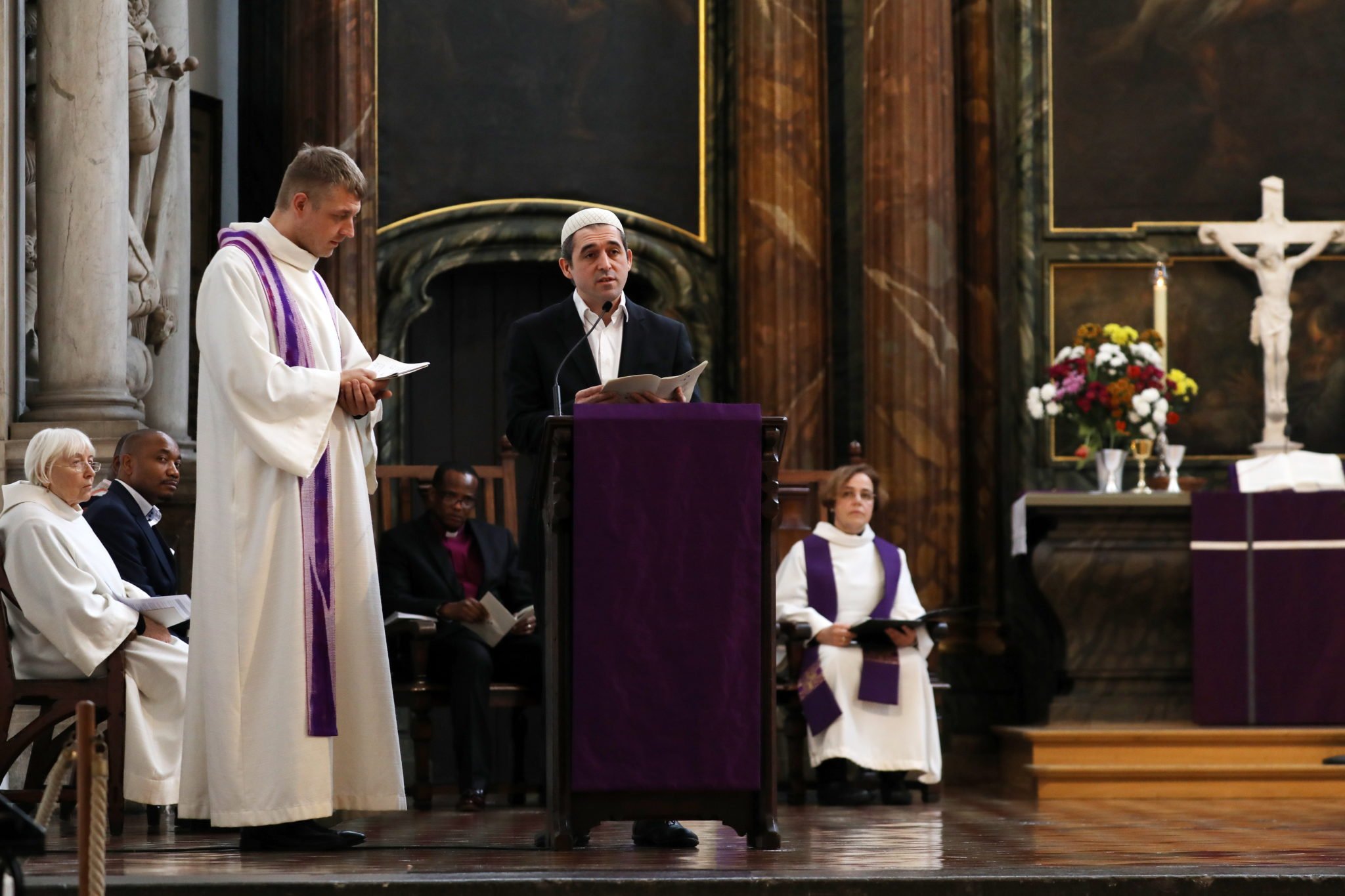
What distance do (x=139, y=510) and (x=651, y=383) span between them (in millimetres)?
2798

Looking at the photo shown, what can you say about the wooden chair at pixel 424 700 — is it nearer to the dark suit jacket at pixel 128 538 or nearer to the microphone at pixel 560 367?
the dark suit jacket at pixel 128 538

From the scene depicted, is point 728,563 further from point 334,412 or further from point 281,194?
point 281,194

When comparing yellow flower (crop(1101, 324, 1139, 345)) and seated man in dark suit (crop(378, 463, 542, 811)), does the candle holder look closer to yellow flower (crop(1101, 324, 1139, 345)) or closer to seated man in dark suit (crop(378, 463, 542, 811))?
yellow flower (crop(1101, 324, 1139, 345))

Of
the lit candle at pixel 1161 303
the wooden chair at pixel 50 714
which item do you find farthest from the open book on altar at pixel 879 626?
the wooden chair at pixel 50 714

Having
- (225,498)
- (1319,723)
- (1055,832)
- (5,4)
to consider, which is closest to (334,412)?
(225,498)

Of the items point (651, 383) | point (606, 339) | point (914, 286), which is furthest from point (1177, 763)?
point (651, 383)

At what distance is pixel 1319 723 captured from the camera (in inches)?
312

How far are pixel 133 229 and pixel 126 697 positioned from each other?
2.77 m

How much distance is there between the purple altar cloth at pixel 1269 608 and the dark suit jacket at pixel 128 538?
14.2 feet

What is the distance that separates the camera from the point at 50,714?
5.52 m

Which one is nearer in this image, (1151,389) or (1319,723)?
(1319,723)

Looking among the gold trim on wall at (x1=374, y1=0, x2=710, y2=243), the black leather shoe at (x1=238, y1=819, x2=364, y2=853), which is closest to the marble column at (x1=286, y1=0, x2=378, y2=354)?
the gold trim on wall at (x1=374, y1=0, x2=710, y2=243)

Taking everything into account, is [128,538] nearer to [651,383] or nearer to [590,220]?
[590,220]

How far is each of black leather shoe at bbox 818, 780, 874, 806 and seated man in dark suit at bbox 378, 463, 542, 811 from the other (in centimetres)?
115
